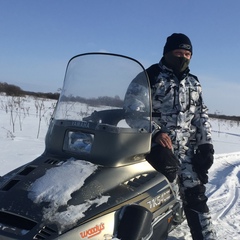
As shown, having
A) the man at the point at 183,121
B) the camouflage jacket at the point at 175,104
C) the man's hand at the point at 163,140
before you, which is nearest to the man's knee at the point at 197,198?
the man at the point at 183,121

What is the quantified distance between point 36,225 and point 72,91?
1.09 metres

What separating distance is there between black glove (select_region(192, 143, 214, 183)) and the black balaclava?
0.66m

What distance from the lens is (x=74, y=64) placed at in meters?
2.54

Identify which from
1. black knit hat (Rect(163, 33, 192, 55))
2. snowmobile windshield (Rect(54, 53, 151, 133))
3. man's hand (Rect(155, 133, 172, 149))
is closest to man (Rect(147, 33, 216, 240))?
black knit hat (Rect(163, 33, 192, 55))

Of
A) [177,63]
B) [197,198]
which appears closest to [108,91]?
[177,63]

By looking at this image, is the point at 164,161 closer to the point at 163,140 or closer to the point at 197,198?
the point at 163,140

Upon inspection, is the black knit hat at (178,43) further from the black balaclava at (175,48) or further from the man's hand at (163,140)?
the man's hand at (163,140)

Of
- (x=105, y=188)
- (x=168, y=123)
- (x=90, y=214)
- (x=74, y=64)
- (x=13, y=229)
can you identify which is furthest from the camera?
(x=168, y=123)

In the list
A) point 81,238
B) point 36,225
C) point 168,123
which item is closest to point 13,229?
point 36,225

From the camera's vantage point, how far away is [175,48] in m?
2.88

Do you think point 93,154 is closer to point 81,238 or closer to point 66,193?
point 66,193

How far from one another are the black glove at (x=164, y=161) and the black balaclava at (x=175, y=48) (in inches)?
29.1

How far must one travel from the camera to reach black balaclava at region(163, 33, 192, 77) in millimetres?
2883

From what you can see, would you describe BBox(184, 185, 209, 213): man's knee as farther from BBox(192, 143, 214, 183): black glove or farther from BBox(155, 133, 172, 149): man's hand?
BBox(155, 133, 172, 149): man's hand
